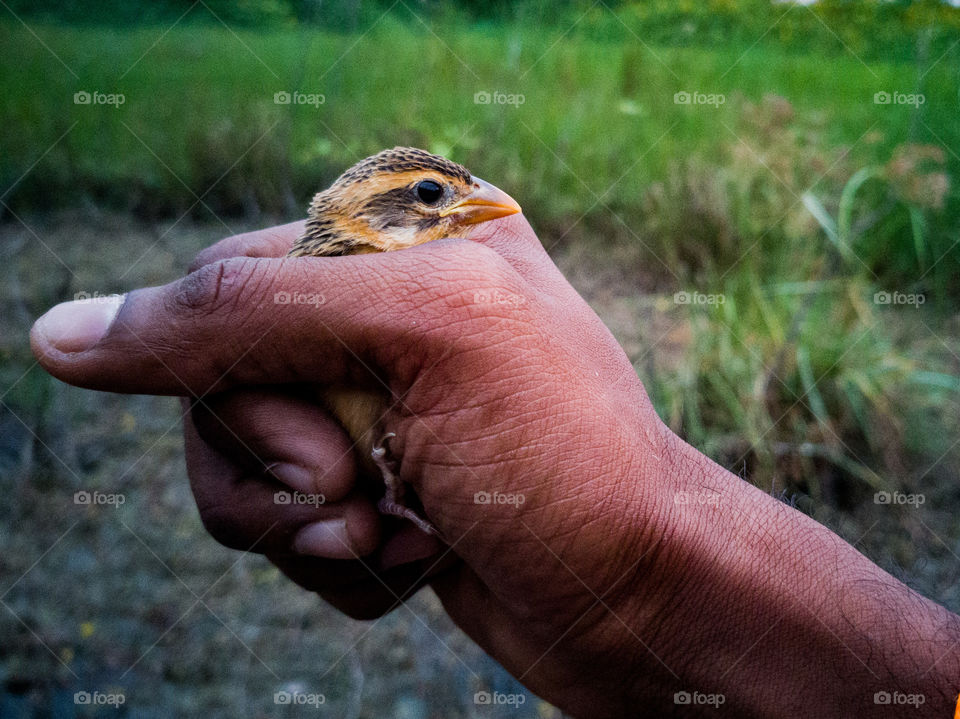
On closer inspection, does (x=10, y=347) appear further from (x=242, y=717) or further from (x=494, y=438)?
(x=494, y=438)

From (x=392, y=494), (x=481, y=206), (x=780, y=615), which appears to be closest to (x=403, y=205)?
(x=481, y=206)

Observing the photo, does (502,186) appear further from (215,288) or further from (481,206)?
(215,288)

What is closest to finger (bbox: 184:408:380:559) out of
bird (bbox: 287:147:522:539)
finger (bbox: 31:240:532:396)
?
bird (bbox: 287:147:522:539)

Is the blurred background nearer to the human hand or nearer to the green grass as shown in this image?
the green grass

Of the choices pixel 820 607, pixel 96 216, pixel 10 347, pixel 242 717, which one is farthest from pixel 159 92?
pixel 820 607

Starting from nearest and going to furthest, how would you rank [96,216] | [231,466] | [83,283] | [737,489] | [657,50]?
[737,489], [231,466], [83,283], [96,216], [657,50]

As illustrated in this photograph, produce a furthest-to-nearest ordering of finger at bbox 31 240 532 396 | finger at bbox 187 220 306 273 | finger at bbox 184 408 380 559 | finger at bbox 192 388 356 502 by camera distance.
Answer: finger at bbox 187 220 306 273
finger at bbox 184 408 380 559
finger at bbox 192 388 356 502
finger at bbox 31 240 532 396

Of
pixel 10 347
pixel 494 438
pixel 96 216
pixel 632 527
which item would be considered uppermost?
pixel 494 438
